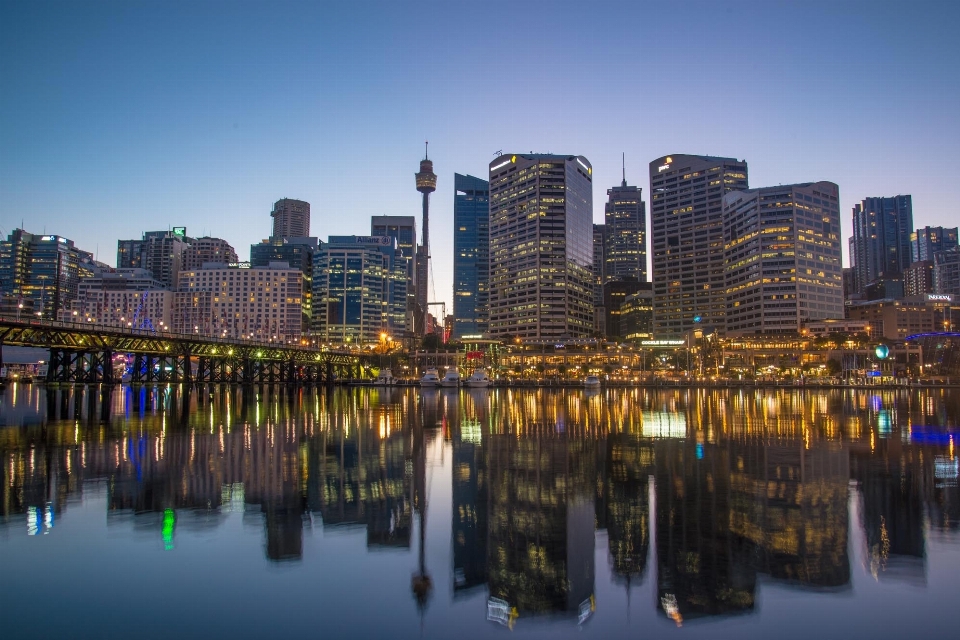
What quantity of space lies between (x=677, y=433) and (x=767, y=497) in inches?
740

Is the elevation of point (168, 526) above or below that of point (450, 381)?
above

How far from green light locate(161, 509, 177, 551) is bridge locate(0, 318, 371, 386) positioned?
66.5 m

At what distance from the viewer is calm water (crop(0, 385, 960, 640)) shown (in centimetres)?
972

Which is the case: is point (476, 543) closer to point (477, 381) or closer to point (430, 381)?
point (477, 381)

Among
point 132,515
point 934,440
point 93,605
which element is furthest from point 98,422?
point 934,440

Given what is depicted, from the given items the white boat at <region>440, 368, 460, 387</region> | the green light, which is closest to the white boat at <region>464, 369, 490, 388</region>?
the white boat at <region>440, 368, 460, 387</region>

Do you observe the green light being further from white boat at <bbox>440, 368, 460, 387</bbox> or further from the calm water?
white boat at <bbox>440, 368, 460, 387</bbox>

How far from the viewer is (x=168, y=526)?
14.9m

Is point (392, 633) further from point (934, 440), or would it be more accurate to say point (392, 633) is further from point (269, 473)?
point (934, 440)

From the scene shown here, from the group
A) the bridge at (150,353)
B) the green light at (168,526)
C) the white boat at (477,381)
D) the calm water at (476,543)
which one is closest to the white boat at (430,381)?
the white boat at (477,381)

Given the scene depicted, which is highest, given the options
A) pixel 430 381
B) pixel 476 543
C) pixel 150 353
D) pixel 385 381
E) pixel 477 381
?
pixel 150 353

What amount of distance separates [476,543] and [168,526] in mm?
7830

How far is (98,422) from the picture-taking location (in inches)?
1622

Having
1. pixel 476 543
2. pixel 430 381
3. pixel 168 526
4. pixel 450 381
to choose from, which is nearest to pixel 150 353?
pixel 430 381
